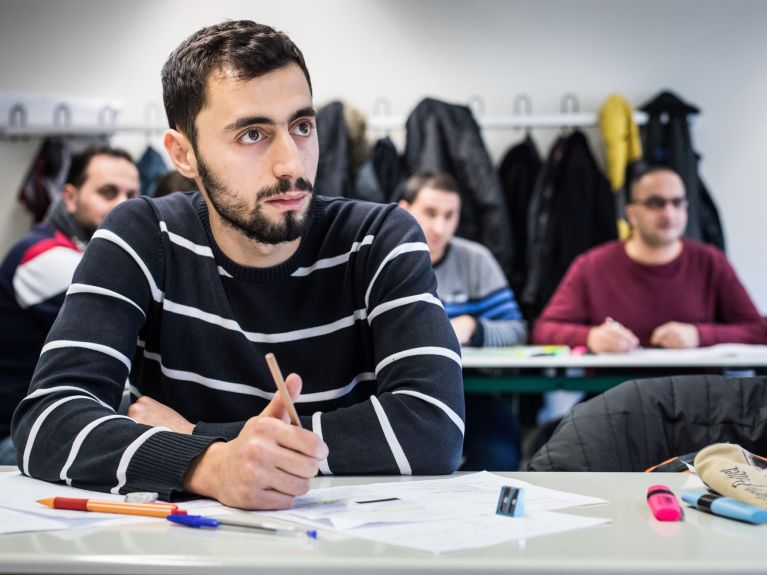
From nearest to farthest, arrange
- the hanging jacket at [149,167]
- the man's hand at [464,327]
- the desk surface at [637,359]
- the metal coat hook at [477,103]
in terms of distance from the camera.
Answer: the desk surface at [637,359]
the man's hand at [464,327]
the hanging jacket at [149,167]
the metal coat hook at [477,103]

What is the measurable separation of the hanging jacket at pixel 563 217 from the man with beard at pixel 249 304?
322cm

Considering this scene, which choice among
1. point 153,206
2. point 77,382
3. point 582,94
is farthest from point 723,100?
point 77,382

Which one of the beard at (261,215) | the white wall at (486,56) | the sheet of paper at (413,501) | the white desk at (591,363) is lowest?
the white desk at (591,363)

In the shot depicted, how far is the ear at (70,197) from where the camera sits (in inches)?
138

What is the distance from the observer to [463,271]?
12.8 ft

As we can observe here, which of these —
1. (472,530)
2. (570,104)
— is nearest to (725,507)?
(472,530)

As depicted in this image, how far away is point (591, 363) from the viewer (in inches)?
125

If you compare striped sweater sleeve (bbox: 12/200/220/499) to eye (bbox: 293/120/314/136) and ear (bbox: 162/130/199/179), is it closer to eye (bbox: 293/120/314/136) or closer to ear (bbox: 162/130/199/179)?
ear (bbox: 162/130/199/179)

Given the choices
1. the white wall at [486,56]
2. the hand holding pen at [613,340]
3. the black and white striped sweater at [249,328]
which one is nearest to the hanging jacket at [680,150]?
the white wall at [486,56]

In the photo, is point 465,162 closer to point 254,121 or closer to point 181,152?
A: point 181,152

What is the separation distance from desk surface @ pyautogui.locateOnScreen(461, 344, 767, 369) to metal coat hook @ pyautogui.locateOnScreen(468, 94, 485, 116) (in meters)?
2.19

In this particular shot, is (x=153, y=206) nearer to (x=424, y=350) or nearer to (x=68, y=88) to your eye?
(x=424, y=350)

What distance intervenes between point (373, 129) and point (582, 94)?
1187 mm

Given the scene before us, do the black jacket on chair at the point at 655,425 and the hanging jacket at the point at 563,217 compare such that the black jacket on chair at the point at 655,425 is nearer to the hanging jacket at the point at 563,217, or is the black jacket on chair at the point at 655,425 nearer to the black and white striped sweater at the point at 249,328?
the black and white striped sweater at the point at 249,328
